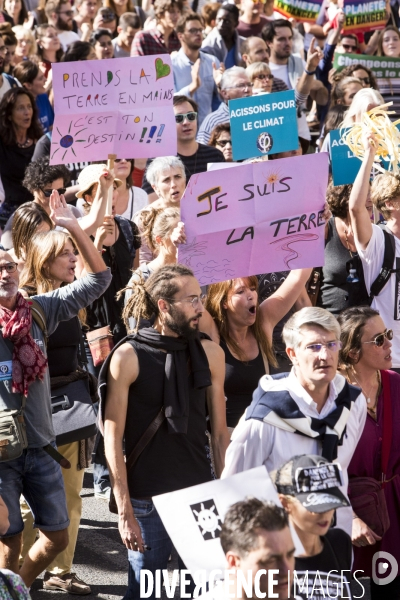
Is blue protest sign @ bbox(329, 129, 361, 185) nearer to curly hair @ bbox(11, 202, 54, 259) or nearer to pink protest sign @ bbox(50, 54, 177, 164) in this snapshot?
pink protest sign @ bbox(50, 54, 177, 164)

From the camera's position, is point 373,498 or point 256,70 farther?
point 256,70

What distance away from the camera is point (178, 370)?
4363mm

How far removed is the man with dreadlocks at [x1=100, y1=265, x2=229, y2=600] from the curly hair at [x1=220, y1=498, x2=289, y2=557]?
1.30 metres

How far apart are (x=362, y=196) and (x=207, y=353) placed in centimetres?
147

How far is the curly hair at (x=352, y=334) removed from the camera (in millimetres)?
4742

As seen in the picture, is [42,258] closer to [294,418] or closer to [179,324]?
[179,324]

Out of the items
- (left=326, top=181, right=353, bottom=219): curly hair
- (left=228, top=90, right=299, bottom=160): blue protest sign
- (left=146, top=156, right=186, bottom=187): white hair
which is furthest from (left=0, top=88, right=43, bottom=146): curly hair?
(left=326, top=181, right=353, bottom=219): curly hair

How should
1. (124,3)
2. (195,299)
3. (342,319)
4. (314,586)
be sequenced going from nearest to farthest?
(314,586) < (195,299) < (342,319) < (124,3)

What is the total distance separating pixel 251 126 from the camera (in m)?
7.41

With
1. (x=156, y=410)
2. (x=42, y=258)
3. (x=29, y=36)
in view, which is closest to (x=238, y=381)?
(x=156, y=410)

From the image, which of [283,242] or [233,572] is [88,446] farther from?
[233,572]

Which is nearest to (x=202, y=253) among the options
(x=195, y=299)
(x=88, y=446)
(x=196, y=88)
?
(x=195, y=299)

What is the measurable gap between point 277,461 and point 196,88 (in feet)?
23.7

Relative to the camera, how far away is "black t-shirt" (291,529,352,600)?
3.45 meters
